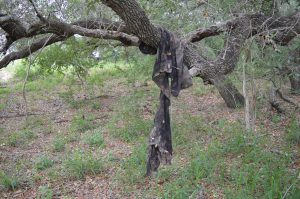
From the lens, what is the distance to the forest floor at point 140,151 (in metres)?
4.86

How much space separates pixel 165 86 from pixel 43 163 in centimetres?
263

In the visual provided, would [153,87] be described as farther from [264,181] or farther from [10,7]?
[264,181]

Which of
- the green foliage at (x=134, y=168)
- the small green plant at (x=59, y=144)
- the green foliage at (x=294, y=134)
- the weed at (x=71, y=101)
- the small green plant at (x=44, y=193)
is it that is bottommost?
the small green plant at (x=44, y=193)

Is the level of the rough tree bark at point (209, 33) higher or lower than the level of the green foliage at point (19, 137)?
higher

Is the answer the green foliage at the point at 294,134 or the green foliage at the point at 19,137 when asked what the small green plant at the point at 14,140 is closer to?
the green foliage at the point at 19,137

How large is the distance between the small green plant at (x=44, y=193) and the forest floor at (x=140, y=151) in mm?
14

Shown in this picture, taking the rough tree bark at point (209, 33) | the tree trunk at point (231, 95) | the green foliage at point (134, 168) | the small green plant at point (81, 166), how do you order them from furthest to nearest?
the tree trunk at point (231, 95), the rough tree bark at point (209, 33), the small green plant at point (81, 166), the green foliage at point (134, 168)

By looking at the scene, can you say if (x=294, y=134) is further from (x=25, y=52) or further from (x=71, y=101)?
(x=71, y=101)

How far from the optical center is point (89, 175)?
5.67 meters

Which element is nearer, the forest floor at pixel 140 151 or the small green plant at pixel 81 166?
the forest floor at pixel 140 151

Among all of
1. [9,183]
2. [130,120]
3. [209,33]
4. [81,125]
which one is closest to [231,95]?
[209,33]

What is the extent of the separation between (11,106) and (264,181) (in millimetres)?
8878

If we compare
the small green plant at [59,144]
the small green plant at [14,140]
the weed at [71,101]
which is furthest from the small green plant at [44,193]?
the weed at [71,101]

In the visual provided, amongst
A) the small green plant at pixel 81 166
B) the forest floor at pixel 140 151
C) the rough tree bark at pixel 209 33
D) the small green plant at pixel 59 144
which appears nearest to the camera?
the forest floor at pixel 140 151
